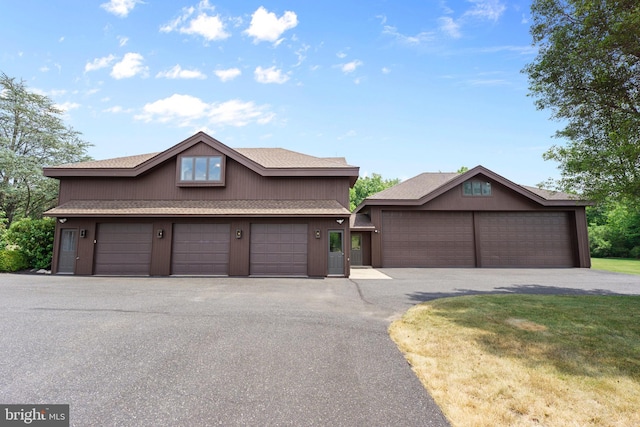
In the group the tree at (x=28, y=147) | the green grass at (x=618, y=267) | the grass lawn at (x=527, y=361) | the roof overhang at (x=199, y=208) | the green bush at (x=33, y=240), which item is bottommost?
the green grass at (x=618, y=267)

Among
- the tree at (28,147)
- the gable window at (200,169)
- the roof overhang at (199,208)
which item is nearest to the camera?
the roof overhang at (199,208)

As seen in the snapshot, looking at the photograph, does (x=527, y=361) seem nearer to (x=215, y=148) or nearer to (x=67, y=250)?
(x=215, y=148)

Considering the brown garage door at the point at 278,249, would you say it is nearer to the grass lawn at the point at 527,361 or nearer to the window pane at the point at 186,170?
the window pane at the point at 186,170

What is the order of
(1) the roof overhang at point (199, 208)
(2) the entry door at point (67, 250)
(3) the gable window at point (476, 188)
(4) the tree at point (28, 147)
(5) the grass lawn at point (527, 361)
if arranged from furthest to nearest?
(4) the tree at point (28, 147)
(3) the gable window at point (476, 188)
(2) the entry door at point (67, 250)
(1) the roof overhang at point (199, 208)
(5) the grass lawn at point (527, 361)

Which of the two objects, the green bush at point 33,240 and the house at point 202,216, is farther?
the green bush at point 33,240

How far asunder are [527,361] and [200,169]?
13903 mm

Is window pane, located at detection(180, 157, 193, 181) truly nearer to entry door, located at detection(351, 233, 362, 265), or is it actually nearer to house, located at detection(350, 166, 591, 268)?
house, located at detection(350, 166, 591, 268)

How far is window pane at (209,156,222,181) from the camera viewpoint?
1389 cm

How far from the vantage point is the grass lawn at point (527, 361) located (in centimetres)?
274

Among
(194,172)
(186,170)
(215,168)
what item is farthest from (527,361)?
(186,170)

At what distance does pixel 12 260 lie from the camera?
13.2 meters

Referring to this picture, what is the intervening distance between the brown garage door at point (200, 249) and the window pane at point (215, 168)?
238 cm

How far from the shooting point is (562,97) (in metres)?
9.88

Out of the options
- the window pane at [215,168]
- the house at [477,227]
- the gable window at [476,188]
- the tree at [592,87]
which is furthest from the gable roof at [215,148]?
the gable window at [476,188]
